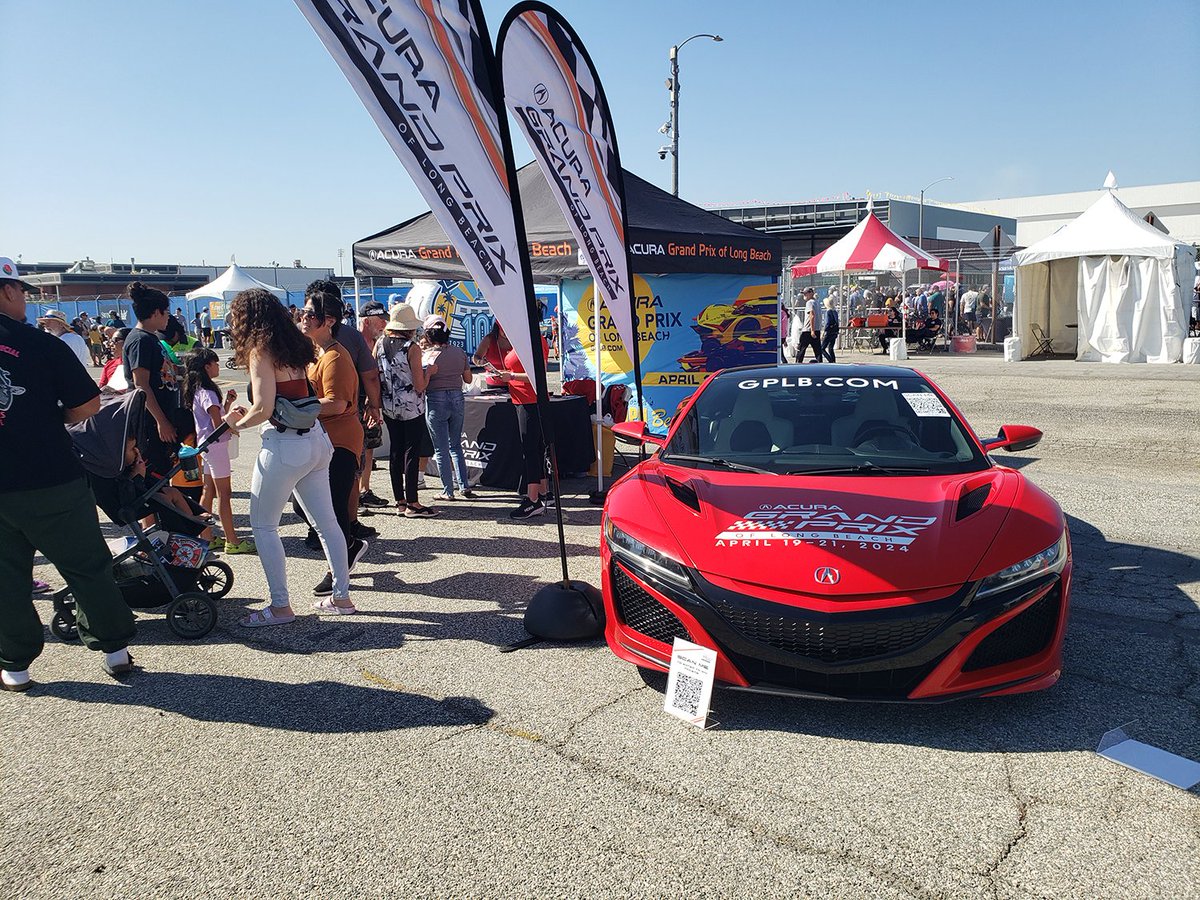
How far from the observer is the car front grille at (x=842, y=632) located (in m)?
3.09

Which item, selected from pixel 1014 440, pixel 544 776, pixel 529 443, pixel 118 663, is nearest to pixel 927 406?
pixel 1014 440

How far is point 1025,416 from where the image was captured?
41.1 feet

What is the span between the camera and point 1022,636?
3.23m

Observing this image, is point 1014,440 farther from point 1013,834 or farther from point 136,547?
point 136,547

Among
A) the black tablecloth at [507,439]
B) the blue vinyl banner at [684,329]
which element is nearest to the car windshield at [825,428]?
the black tablecloth at [507,439]

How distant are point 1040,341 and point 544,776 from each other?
2461 centimetres

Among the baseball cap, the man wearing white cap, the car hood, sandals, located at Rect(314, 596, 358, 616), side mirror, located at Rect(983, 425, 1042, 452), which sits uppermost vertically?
the baseball cap

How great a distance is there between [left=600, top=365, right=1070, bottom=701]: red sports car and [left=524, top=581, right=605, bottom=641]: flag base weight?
1.97 feet

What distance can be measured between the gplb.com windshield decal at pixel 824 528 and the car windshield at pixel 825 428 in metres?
0.54

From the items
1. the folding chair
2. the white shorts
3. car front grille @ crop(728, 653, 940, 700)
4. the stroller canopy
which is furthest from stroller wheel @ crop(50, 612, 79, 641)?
the folding chair

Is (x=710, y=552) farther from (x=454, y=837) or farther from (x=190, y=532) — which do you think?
(x=190, y=532)

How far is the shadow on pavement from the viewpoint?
354 cm

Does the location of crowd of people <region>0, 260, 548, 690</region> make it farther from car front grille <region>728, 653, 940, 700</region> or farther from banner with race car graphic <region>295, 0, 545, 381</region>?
car front grille <region>728, 653, 940, 700</region>

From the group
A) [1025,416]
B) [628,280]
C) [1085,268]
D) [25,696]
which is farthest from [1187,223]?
[25,696]
